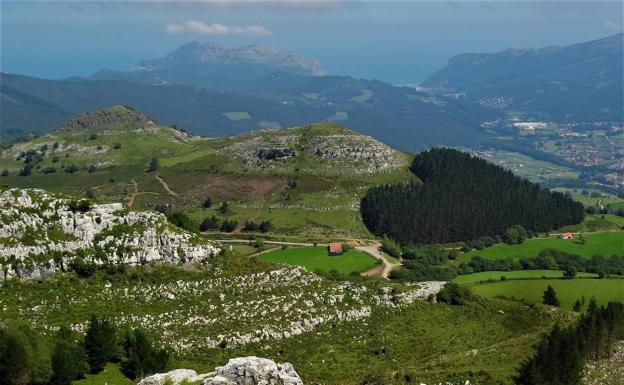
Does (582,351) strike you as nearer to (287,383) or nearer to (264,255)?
(287,383)

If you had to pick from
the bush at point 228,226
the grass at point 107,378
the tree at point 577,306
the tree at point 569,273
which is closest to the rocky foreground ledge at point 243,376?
the grass at point 107,378

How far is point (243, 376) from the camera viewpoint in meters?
48.2

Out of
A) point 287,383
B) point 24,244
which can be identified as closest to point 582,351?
point 287,383

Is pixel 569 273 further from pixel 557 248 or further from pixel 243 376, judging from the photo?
pixel 243 376

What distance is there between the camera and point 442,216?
196m

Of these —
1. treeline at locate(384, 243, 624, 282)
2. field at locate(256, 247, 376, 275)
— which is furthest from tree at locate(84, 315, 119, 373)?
treeline at locate(384, 243, 624, 282)

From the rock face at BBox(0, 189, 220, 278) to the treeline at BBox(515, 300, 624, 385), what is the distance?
45.9 m

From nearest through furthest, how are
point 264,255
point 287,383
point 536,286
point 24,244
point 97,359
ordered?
point 287,383
point 97,359
point 24,244
point 536,286
point 264,255

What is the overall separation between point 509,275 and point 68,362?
4503 inches

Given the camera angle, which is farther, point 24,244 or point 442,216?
point 442,216

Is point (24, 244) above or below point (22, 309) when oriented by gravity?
above

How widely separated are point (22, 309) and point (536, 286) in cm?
9944

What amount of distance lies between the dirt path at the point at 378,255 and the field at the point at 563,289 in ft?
84.5

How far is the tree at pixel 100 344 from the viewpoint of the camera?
61.8m
